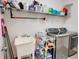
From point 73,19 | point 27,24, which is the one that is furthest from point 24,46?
point 73,19

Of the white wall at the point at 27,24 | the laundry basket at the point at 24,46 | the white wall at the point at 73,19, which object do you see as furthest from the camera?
the white wall at the point at 73,19

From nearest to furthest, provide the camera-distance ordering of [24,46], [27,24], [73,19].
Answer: [24,46] → [27,24] → [73,19]

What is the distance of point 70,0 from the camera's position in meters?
3.66

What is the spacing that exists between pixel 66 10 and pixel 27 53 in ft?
7.33

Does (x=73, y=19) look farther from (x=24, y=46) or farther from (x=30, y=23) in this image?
(x=24, y=46)

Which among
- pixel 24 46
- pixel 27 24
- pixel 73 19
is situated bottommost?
pixel 24 46

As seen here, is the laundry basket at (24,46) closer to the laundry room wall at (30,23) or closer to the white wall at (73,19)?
the laundry room wall at (30,23)

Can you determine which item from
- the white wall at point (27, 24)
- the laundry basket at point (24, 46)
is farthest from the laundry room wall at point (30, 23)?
the laundry basket at point (24, 46)

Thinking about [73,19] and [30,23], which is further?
[73,19]

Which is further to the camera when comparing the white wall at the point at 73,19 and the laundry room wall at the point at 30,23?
the white wall at the point at 73,19

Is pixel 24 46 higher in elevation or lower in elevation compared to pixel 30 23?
lower

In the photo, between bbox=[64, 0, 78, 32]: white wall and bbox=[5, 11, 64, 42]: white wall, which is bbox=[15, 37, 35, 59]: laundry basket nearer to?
bbox=[5, 11, 64, 42]: white wall

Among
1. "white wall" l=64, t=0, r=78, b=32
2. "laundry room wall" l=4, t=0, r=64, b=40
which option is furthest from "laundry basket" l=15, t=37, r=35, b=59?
"white wall" l=64, t=0, r=78, b=32

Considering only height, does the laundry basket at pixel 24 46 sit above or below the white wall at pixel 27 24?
below
